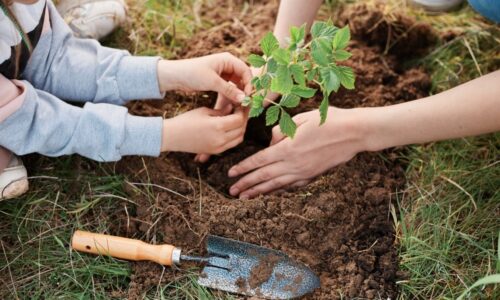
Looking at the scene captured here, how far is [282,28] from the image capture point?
1913 millimetres

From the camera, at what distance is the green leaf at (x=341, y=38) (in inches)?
53.6

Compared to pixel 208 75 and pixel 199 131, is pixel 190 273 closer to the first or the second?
pixel 199 131

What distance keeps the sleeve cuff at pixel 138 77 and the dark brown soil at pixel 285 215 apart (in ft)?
0.34

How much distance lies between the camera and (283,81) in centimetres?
140

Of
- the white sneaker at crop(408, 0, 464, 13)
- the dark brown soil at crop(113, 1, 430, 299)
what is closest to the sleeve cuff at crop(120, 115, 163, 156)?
the dark brown soil at crop(113, 1, 430, 299)

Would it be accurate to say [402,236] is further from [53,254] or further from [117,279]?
[53,254]

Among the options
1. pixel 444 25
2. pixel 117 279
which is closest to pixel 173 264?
pixel 117 279

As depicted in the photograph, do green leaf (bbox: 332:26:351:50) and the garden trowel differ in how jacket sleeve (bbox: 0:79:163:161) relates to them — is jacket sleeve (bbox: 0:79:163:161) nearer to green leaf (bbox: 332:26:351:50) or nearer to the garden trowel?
the garden trowel

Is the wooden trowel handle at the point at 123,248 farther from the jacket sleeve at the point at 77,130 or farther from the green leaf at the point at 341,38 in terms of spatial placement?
the green leaf at the point at 341,38

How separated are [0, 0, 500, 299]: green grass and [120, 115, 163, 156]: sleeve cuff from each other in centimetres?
12

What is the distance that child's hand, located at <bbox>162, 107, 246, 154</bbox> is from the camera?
5.65 ft

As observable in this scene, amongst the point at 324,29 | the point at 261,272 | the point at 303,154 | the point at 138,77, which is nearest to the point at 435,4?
the point at 303,154

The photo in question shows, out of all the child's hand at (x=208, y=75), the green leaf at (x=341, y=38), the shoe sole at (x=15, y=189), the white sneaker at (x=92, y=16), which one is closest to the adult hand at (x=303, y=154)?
the child's hand at (x=208, y=75)

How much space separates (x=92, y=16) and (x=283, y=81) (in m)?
0.95
